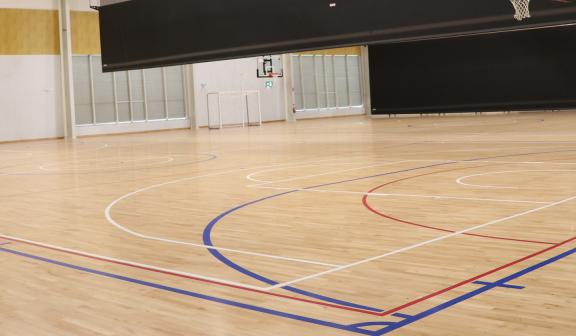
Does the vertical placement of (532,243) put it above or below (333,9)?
below

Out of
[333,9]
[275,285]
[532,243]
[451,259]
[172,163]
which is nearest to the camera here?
[275,285]

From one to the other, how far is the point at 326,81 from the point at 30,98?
18582mm

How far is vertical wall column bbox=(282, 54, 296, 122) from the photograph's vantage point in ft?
132

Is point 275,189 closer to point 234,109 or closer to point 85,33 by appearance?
point 85,33

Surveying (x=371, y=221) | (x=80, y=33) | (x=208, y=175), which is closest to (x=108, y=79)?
(x=80, y=33)

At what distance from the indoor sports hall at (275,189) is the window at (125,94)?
3.4 inches

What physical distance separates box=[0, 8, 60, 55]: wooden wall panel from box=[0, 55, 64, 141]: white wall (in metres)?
0.29

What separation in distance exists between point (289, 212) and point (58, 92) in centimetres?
2358

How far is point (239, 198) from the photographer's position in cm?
1067

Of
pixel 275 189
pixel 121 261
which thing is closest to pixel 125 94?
pixel 275 189

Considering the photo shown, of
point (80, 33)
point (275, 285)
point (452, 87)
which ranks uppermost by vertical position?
point (80, 33)

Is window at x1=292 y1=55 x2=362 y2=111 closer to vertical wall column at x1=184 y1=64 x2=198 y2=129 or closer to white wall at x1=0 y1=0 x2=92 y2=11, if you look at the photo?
vertical wall column at x1=184 y1=64 x2=198 y2=129

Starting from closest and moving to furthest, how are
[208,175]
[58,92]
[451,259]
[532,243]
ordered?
[451,259]
[532,243]
[208,175]
[58,92]

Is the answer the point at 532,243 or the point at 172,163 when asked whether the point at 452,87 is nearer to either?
the point at 172,163
